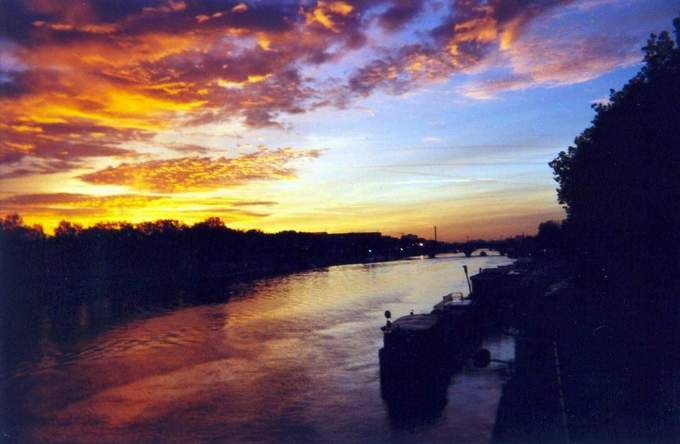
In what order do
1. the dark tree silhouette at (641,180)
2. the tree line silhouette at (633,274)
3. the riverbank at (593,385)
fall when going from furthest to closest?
the dark tree silhouette at (641,180), the tree line silhouette at (633,274), the riverbank at (593,385)

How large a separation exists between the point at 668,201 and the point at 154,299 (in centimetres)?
7501

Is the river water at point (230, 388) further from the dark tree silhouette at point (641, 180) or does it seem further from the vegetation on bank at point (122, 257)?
the vegetation on bank at point (122, 257)

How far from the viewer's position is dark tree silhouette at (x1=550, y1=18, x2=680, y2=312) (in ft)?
91.5

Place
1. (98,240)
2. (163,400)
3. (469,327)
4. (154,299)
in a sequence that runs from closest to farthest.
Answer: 1. (163,400)
2. (469,327)
3. (154,299)
4. (98,240)

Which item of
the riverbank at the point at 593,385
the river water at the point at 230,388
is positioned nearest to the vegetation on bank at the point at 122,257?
the river water at the point at 230,388

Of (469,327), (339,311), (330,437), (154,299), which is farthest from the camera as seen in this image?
(154,299)

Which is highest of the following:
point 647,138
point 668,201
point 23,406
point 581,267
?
point 647,138

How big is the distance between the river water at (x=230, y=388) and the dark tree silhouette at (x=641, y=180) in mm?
10896

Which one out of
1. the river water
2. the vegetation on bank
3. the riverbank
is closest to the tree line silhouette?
the riverbank

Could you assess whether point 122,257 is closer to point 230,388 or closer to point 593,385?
point 230,388

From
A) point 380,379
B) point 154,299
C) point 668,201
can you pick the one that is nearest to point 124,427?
point 380,379

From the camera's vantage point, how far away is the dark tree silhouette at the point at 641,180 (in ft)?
91.5

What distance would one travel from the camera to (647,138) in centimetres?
2914

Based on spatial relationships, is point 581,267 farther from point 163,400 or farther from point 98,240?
point 98,240
